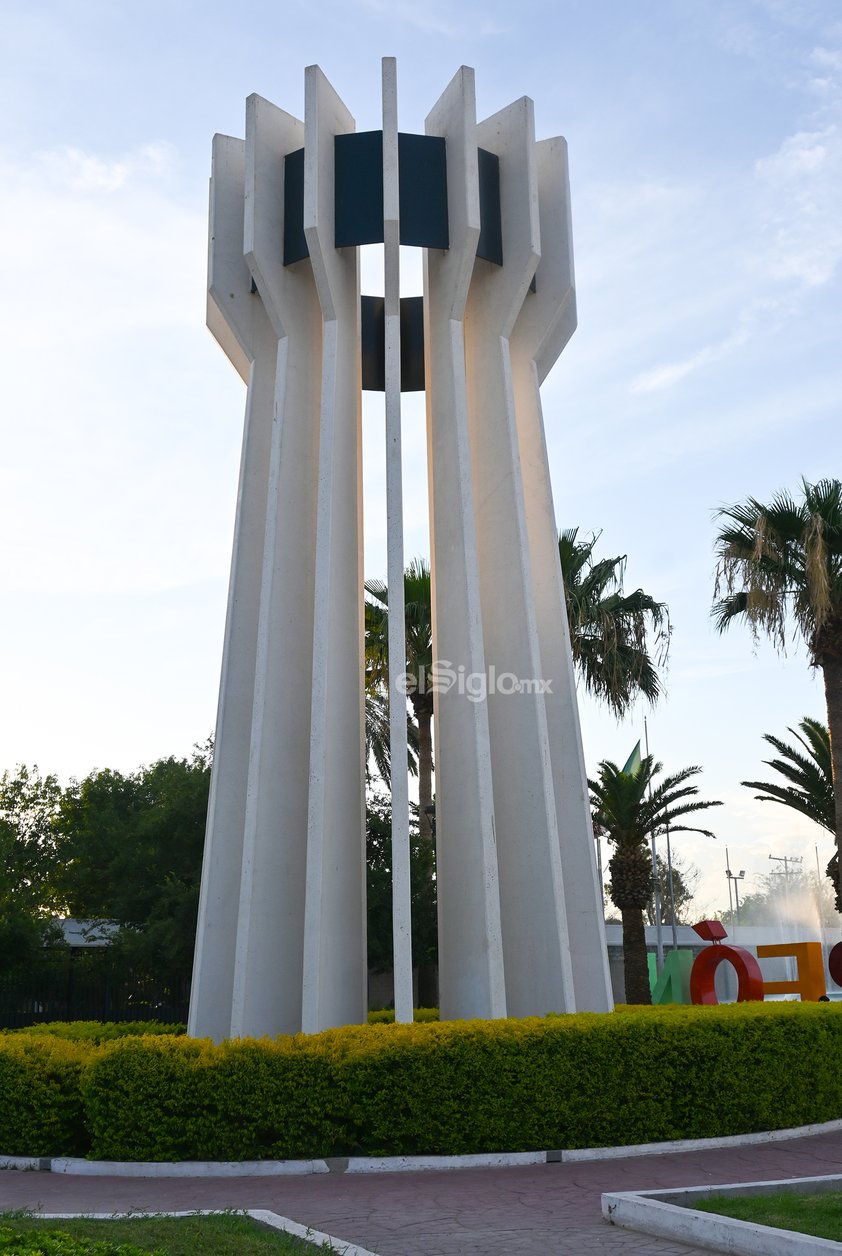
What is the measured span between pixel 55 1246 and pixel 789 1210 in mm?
4410

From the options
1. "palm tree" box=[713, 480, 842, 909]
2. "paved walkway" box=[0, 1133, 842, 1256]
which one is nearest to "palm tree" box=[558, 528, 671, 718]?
"palm tree" box=[713, 480, 842, 909]

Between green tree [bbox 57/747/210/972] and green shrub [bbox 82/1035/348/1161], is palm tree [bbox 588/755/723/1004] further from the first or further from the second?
green shrub [bbox 82/1035/348/1161]

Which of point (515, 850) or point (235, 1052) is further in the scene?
point (515, 850)

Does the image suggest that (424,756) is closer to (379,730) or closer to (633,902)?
(379,730)

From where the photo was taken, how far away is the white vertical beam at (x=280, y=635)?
45.5ft

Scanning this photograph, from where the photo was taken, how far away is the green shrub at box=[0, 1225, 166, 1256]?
588 centimetres

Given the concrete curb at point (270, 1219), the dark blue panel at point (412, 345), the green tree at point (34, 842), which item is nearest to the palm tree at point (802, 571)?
the dark blue panel at point (412, 345)

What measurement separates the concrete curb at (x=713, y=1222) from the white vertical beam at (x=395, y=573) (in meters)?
5.05

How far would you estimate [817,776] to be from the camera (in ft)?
98.7

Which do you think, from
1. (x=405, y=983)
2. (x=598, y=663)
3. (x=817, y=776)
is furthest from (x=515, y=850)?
(x=817, y=776)

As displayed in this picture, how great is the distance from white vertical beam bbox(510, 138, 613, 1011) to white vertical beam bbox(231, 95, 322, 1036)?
9.89 feet

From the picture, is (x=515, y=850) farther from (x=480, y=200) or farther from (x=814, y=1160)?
(x=480, y=200)

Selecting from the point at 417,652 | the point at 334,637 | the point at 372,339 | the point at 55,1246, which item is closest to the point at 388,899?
the point at 417,652

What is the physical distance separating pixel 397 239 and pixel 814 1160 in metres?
11.5
